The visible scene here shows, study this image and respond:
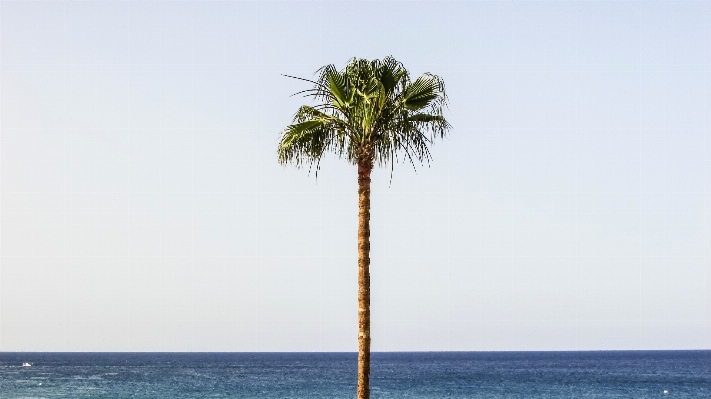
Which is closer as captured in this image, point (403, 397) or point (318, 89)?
point (318, 89)

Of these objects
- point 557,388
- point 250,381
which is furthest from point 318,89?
point 250,381

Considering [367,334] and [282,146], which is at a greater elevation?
[282,146]

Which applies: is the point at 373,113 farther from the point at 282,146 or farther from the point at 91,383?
the point at 91,383

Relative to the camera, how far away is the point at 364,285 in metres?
19.0

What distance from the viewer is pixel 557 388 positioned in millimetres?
107250

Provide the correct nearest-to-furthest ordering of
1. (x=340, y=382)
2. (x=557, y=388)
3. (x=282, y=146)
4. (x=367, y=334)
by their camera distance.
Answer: (x=367, y=334), (x=282, y=146), (x=557, y=388), (x=340, y=382)

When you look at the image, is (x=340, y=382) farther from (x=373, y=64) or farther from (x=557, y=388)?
(x=373, y=64)

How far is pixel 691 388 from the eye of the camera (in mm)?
109062

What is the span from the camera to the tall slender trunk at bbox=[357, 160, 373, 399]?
18828 mm

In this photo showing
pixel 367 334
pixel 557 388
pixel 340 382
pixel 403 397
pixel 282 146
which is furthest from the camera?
pixel 340 382

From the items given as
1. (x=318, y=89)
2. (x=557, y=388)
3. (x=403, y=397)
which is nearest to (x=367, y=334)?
(x=318, y=89)

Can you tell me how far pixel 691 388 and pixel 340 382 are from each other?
129ft

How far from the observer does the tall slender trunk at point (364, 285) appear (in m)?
18.8

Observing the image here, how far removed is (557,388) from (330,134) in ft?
304
